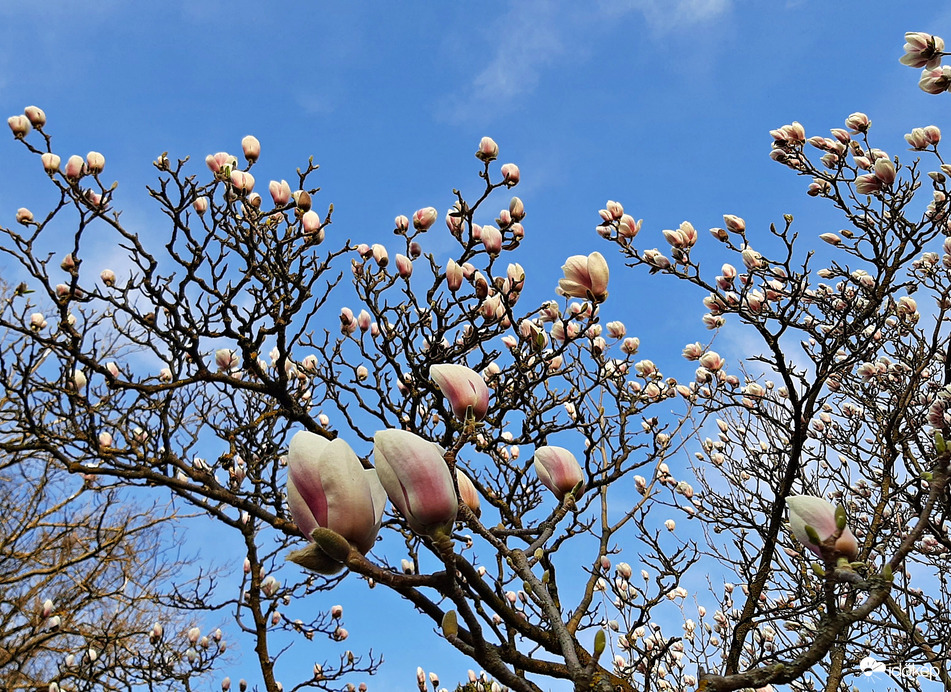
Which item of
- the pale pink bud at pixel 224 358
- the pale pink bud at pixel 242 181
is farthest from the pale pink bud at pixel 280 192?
the pale pink bud at pixel 224 358

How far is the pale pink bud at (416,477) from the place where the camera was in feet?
2.88

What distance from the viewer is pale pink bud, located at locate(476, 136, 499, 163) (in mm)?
3783

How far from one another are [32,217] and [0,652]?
24.5 feet

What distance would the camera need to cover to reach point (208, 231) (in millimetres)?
3986

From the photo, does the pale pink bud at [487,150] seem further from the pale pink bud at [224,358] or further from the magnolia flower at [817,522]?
the magnolia flower at [817,522]

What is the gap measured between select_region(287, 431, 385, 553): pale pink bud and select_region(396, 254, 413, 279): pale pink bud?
314 centimetres

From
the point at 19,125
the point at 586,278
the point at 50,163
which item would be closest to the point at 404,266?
the point at 586,278

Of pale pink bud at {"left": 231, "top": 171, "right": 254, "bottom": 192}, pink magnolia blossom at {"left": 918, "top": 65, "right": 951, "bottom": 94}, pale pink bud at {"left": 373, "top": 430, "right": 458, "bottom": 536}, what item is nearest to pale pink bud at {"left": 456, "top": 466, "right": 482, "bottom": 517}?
pale pink bud at {"left": 373, "top": 430, "right": 458, "bottom": 536}

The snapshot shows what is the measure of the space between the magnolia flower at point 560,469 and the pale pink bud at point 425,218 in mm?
2821

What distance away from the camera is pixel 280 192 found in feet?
13.6

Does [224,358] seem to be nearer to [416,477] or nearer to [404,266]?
[404,266]

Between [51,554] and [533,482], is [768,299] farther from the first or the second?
[51,554]

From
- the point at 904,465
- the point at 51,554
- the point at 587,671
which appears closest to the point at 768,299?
the point at 904,465

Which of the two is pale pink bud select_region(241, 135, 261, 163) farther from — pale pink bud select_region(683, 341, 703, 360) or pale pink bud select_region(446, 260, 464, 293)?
pale pink bud select_region(683, 341, 703, 360)
